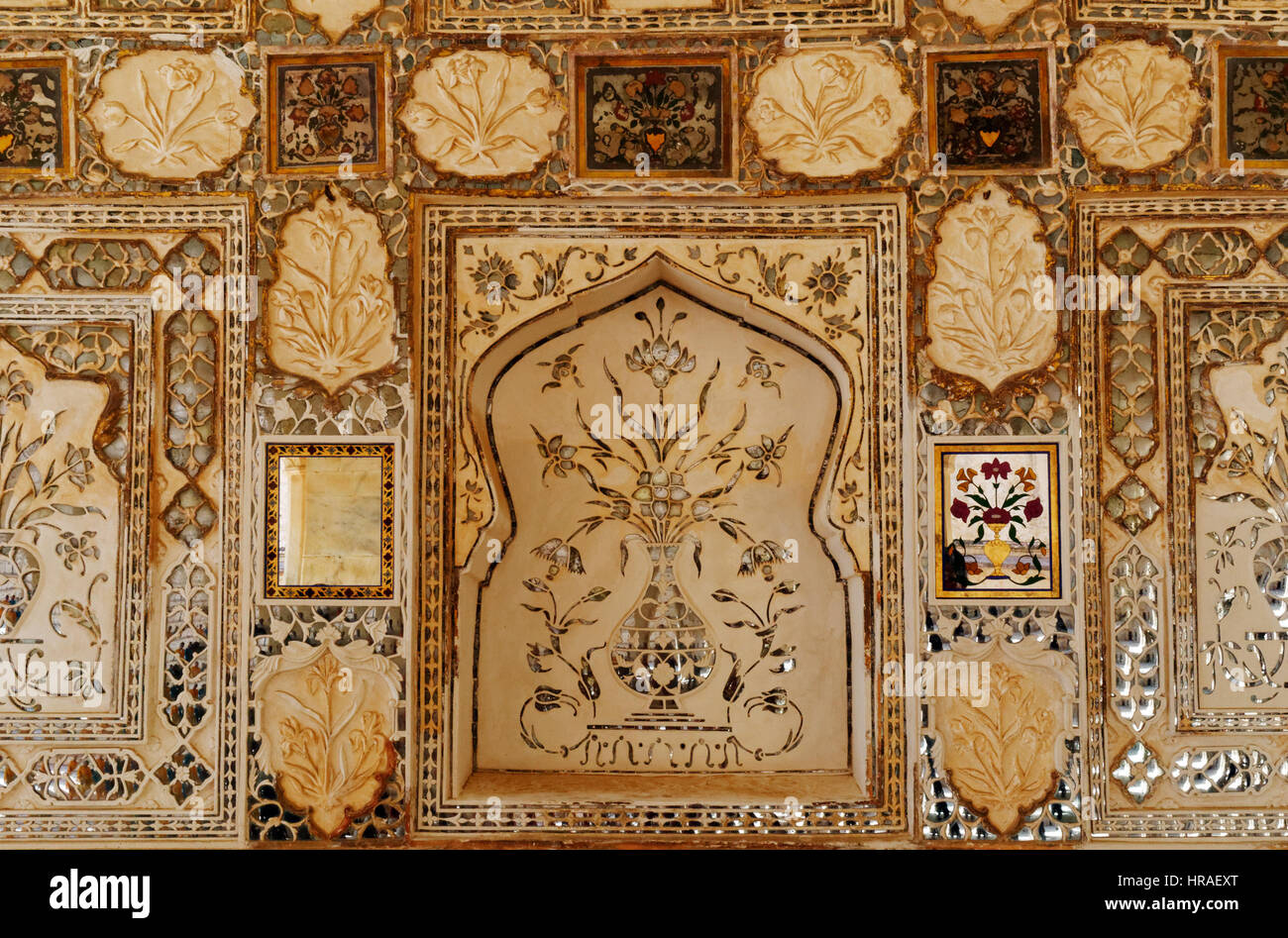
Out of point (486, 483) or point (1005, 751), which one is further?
point (486, 483)

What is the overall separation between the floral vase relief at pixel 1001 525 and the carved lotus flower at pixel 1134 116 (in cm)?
109

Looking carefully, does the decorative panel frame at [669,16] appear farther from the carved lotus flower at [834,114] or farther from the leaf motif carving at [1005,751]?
the leaf motif carving at [1005,751]

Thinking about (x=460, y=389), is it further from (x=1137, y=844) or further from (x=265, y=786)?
(x=1137, y=844)

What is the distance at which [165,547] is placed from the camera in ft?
11.3

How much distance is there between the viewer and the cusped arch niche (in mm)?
3689

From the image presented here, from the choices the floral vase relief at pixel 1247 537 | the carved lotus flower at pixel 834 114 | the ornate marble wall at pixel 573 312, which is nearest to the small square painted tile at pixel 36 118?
the ornate marble wall at pixel 573 312

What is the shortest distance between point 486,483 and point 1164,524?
7.90 ft

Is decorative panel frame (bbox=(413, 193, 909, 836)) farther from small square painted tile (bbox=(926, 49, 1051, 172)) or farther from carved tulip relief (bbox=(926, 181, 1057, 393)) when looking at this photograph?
small square painted tile (bbox=(926, 49, 1051, 172))

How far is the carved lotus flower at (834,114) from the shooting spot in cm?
346

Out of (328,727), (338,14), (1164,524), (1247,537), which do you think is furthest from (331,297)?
(1247,537)

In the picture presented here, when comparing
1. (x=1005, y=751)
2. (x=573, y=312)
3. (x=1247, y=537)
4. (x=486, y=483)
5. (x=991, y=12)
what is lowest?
(x=1005, y=751)

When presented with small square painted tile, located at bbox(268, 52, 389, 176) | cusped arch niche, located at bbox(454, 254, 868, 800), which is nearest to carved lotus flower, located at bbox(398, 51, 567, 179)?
small square painted tile, located at bbox(268, 52, 389, 176)

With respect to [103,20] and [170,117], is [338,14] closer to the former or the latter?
[170,117]

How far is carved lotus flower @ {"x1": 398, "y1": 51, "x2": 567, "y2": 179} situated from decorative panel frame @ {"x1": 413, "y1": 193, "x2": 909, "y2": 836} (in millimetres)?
160
